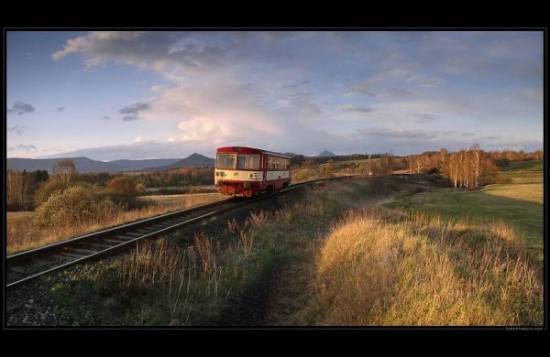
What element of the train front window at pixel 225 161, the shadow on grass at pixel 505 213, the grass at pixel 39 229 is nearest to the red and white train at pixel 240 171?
the train front window at pixel 225 161

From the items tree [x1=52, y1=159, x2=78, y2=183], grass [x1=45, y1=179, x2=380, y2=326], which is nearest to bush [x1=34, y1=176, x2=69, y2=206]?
tree [x1=52, y1=159, x2=78, y2=183]

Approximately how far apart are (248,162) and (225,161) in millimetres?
1573

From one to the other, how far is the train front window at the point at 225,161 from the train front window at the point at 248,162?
0.41 m

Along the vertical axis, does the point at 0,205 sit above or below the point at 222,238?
above

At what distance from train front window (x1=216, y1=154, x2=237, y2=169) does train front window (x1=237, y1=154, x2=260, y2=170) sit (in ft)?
1.34

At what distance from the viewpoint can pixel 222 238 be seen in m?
11.5

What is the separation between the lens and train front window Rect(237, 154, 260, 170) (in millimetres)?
20266

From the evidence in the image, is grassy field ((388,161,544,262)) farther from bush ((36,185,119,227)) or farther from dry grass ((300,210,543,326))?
bush ((36,185,119,227))

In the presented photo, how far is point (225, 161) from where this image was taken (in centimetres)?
2080

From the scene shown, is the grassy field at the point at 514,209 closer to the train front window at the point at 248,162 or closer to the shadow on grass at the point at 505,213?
the shadow on grass at the point at 505,213

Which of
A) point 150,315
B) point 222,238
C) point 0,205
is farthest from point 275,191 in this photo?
point 0,205

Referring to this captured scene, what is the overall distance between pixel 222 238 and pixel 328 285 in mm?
4718
